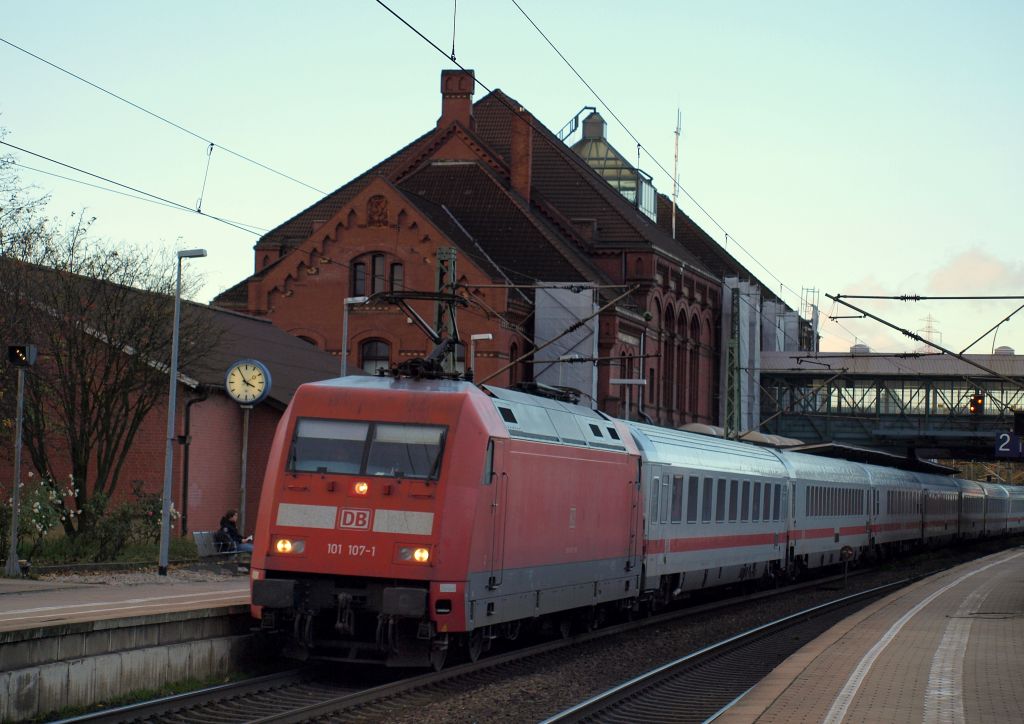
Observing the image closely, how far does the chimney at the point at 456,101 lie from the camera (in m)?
70.1

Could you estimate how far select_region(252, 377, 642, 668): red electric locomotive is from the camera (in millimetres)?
15094

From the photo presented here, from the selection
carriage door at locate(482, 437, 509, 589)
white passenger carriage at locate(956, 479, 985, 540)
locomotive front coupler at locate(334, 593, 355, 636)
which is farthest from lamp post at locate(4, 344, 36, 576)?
white passenger carriage at locate(956, 479, 985, 540)

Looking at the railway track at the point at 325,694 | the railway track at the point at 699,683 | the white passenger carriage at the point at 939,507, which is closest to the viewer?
the railway track at the point at 325,694

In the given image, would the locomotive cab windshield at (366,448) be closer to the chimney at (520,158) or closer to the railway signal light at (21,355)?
the railway signal light at (21,355)

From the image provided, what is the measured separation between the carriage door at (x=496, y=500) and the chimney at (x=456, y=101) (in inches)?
2162

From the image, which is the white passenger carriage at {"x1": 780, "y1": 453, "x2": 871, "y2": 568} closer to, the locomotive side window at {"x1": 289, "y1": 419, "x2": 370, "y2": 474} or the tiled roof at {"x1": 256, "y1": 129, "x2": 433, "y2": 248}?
the locomotive side window at {"x1": 289, "y1": 419, "x2": 370, "y2": 474}

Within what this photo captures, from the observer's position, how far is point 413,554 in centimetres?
1511

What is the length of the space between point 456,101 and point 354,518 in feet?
186

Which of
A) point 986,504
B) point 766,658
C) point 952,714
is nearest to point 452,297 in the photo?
point 766,658

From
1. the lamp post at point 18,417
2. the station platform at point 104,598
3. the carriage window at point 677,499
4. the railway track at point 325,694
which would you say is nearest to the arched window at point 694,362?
the carriage window at point 677,499

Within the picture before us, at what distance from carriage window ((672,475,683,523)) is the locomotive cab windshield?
976cm

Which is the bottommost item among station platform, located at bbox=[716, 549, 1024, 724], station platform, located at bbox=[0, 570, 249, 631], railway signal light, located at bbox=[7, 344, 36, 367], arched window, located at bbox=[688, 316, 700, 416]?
station platform, located at bbox=[716, 549, 1024, 724]

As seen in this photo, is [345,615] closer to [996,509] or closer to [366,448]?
[366,448]

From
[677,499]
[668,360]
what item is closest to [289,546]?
[677,499]
